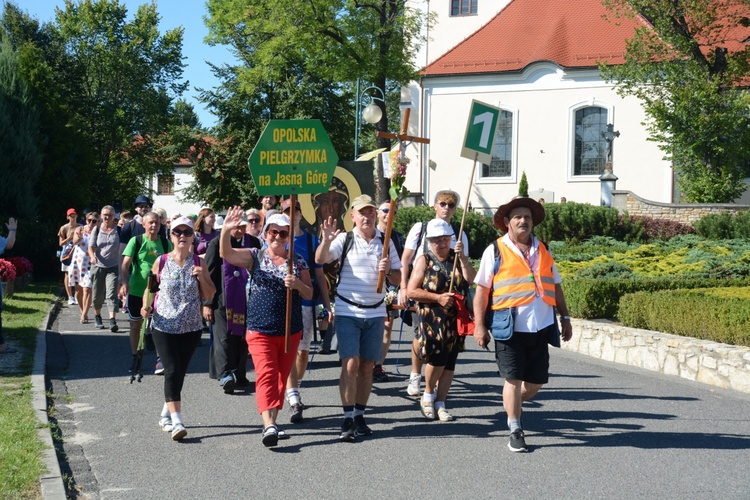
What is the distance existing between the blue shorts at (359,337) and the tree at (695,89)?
87.2 ft

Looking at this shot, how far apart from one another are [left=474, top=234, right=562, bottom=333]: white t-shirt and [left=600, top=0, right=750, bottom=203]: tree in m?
26.4

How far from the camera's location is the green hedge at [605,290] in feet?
44.3

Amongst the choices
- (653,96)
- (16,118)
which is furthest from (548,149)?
(16,118)

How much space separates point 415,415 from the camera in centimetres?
826

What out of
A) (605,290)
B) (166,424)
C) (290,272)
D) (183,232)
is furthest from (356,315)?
(605,290)

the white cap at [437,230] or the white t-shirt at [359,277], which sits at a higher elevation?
the white cap at [437,230]

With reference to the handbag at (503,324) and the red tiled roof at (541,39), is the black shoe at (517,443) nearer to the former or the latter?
the handbag at (503,324)

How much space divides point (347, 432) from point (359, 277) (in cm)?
122

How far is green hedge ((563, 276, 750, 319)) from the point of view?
532 inches

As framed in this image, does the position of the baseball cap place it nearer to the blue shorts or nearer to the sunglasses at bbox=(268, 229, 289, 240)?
the sunglasses at bbox=(268, 229, 289, 240)

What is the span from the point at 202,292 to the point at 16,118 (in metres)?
21.4

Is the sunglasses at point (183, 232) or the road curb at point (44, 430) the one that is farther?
the sunglasses at point (183, 232)

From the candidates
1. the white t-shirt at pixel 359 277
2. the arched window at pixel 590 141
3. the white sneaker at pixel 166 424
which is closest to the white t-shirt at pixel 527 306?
the white t-shirt at pixel 359 277

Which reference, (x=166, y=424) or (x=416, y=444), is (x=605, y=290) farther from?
(x=166, y=424)
